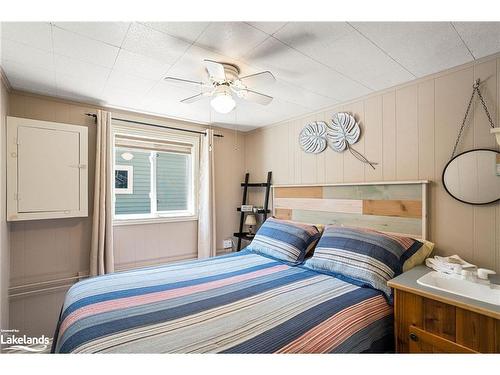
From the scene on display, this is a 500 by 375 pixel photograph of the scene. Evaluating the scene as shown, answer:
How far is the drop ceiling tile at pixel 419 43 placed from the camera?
1.22 m

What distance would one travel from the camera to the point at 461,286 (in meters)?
1.37

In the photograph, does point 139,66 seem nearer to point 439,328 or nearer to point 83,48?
point 83,48

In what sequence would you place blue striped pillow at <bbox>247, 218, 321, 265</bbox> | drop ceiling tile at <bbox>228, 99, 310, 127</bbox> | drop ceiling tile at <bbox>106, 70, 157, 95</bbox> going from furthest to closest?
1. drop ceiling tile at <bbox>228, 99, 310, 127</bbox>
2. blue striped pillow at <bbox>247, 218, 321, 265</bbox>
3. drop ceiling tile at <bbox>106, 70, 157, 95</bbox>

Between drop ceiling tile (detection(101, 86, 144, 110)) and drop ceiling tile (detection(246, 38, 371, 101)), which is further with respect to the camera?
drop ceiling tile (detection(101, 86, 144, 110))

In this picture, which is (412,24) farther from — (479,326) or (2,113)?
(2,113)

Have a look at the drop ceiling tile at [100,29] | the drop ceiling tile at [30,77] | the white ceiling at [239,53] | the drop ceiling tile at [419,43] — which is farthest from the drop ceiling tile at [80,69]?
the drop ceiling tile at [419,43]

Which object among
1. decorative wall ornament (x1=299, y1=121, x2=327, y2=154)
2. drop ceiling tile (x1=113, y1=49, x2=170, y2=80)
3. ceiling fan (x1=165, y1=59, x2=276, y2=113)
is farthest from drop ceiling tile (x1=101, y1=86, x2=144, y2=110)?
decorative wall ornament (x1=299, y1=121, x2=327, y2=154)

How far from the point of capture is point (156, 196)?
9.67 ft

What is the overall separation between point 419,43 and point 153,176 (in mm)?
2744

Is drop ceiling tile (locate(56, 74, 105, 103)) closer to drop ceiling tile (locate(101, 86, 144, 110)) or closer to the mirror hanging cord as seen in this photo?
drop ceiling tile (locate(101, 86, 144, 110))

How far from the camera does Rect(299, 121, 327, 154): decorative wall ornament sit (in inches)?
98.7

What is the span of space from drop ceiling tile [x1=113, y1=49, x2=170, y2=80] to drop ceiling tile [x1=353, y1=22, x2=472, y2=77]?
1239 millimetres
